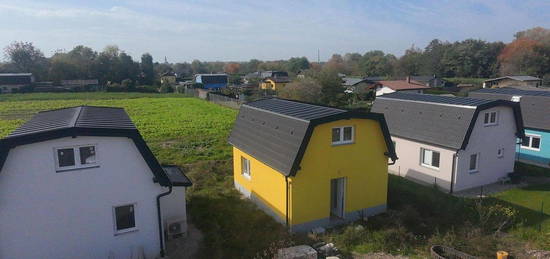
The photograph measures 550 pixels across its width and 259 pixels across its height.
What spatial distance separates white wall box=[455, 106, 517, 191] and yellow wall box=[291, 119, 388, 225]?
5906 mm

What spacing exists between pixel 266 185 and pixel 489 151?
1263 centimetres

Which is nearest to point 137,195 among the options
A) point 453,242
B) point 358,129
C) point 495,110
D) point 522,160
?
point 358,129

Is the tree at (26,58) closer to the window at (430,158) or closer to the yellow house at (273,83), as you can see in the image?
the yellow house at (273,83)

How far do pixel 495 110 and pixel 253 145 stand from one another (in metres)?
13.1

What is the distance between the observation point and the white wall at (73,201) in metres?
9.88

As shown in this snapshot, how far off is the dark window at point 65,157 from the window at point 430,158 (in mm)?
16787

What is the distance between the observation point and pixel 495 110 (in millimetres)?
19047

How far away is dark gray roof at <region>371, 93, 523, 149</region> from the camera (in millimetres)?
17922

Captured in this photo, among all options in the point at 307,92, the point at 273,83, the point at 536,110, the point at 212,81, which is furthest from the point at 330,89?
the point at 212,81

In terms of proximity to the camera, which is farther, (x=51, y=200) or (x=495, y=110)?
(x=495, y=110)

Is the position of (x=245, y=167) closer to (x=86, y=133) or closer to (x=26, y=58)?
(x=86, y=133)

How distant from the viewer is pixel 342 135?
14023 mm

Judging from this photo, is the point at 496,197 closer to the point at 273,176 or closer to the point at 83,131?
the point at 273,176

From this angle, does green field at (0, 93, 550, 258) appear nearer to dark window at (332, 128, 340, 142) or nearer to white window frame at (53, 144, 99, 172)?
dark window at (332, 128, 340, 142)
